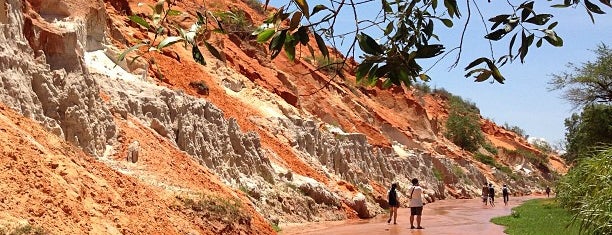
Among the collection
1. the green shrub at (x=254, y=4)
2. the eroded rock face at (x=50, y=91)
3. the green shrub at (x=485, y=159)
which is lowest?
the green shrub at (x=485, y=159)

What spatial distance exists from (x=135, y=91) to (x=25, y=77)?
22.0ft

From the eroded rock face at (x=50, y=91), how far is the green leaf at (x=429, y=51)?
11376mm

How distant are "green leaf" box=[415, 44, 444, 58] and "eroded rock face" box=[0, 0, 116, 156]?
11.4 meters

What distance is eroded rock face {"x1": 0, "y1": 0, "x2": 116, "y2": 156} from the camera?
41.4 ft

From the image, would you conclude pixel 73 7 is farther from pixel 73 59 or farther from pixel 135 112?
pixel 73 59

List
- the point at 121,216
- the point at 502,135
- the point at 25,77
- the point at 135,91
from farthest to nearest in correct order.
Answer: the point at 502,135, the point at 135,91, the point at 25,77, the point at 121,216

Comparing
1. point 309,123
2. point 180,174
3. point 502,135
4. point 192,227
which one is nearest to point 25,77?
point 180,174

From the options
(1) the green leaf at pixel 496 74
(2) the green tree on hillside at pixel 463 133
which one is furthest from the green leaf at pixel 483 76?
(2) the green tree on hillside at pixel 463 133

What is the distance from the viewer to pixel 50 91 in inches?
538

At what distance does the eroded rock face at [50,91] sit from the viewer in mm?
12609

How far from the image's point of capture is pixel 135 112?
18375mm

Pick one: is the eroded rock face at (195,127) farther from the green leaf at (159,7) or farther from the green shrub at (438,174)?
the green shrub at (438,174)

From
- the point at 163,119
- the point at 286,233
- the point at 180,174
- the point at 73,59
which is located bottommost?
the point at 286,233

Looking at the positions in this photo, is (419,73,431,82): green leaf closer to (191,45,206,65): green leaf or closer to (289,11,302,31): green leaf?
(289,11,302,31): green leaf
